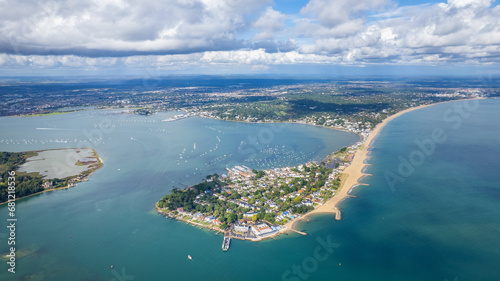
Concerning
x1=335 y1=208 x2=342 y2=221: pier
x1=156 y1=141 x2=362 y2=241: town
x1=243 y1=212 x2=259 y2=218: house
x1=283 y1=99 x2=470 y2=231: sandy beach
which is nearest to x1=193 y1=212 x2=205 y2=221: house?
x1=156 y1=141 x2=362 y2=241: town

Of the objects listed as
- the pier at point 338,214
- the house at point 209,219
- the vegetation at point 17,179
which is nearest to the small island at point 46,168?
the vegetation at point 17,179

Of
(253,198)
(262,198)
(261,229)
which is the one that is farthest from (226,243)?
(262,198)

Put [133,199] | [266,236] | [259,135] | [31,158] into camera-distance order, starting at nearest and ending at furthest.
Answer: [266,236]
[133,199]
[31,158]
[259,135]

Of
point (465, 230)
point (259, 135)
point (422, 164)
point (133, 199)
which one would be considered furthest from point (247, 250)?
point (259, 135)

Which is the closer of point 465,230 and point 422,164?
point 465,230

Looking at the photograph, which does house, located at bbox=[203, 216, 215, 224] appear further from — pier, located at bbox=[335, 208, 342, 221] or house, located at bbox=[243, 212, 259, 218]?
pier, located at bbox=[335, 208, 342, 221]

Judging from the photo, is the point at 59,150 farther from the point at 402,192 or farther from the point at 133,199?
the point at 402,192

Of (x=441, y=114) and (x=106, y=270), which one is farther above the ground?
(x=441, y=114)
